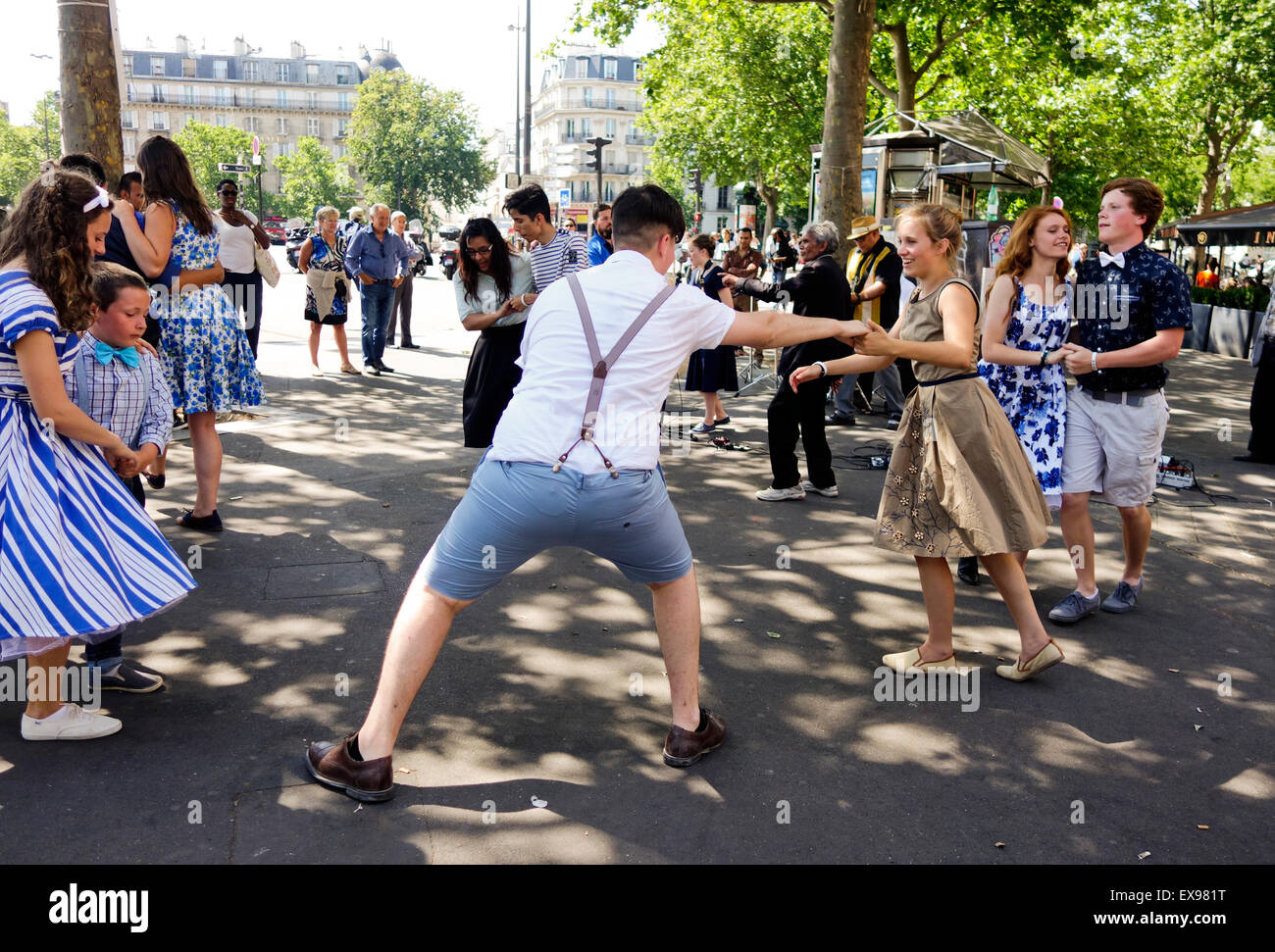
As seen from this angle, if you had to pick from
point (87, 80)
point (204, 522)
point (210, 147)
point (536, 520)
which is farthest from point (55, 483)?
point (210, 147)

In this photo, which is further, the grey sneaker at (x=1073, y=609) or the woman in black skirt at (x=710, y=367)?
the woman in black skirt at (x=710, y=367)

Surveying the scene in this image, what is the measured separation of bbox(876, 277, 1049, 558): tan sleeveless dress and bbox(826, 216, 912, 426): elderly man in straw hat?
4.69 m

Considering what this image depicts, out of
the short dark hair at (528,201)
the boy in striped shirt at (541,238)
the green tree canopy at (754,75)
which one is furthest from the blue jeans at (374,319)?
the green tree canopy at (754,75)

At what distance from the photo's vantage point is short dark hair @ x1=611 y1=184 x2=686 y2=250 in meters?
3.26

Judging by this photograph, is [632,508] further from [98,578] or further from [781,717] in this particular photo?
[98,578]

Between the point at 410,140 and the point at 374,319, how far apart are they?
67198 millimetres

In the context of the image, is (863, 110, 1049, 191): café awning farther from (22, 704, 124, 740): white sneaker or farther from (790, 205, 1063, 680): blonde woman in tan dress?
(22, 704, 124, 740): white sneaker

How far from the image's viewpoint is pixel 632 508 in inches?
125

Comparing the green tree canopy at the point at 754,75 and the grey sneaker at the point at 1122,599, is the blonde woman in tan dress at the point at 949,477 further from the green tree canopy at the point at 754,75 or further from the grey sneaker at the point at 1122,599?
the green tree canopy at the point at 754,75

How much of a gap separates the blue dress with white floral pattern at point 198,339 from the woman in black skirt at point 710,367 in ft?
13.8

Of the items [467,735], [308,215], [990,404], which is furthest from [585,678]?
[308,215]

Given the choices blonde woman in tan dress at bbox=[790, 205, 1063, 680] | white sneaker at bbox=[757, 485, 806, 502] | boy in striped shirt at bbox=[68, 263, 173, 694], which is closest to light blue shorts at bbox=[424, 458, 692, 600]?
blonde woman in tan dress at bbox=[790, 205, 1063, 680]

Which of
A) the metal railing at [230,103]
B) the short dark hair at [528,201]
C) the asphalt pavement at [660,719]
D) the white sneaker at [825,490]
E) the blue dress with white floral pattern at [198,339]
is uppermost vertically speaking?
the metal railing at [230,103]

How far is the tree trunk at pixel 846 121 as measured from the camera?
40.4 ft
